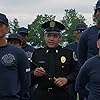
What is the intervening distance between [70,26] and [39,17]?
5610 mm

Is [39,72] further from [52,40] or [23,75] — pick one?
[23,75]

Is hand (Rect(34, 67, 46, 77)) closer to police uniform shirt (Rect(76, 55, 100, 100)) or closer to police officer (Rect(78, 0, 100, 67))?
police officer (Rect(78, 0, 100, 67))

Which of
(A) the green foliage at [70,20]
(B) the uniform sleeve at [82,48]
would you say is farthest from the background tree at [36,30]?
(B) the uniform sleeve at [82,48]

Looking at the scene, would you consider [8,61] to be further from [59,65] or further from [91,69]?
[59,65]

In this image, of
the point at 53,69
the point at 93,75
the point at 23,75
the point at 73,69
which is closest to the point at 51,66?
the point at 53,69

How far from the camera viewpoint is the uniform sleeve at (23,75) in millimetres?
5820

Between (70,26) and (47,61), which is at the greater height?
(70,26)

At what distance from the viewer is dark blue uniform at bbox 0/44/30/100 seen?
18.3 ft

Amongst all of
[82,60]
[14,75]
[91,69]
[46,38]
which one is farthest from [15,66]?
[82,60]

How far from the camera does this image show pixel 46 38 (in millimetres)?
7023

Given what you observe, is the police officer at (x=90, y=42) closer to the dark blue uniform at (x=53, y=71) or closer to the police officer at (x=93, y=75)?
the dark blue uniform at (x=53, y=71)

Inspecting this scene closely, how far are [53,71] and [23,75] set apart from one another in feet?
3.80

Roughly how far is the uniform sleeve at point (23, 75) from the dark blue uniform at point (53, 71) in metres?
0.96

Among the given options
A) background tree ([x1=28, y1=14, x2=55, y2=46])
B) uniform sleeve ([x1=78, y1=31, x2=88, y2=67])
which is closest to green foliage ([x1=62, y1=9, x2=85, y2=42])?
background tree ([x1=28, y1=14, x2=55, y2=46])
